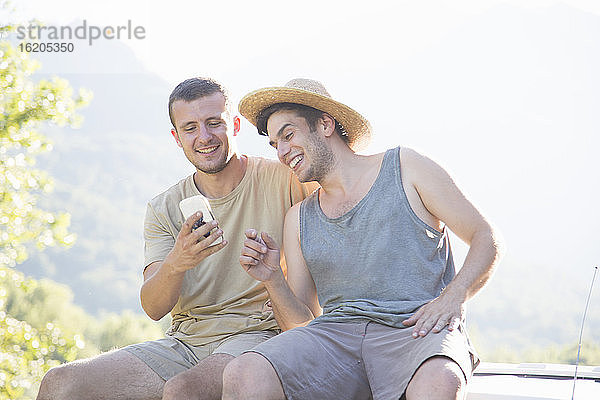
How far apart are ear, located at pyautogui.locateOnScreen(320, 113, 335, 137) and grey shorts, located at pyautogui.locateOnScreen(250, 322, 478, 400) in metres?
0.73

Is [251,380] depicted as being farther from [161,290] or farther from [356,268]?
[161,290]

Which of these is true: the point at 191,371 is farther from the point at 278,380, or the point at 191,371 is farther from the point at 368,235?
the point at 368,235

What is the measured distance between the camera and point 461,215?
2242 millimetres

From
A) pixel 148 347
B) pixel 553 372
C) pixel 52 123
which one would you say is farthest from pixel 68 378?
pixel 52 123

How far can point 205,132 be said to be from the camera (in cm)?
270

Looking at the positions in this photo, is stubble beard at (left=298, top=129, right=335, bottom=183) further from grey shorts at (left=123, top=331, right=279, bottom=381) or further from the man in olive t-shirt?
grey shorts at (left=123, top=331, right=279, bottom=381)

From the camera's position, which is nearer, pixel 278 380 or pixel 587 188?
pixel 278 380

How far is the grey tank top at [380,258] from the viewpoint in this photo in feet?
7.50

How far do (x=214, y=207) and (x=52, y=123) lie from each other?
3611 mm

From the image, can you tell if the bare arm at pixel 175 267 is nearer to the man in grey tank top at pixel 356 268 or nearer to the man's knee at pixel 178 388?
the man in grey tank top at pixel 356 268

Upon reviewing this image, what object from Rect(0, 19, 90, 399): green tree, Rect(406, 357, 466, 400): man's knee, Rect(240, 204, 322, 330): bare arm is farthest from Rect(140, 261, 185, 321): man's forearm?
Rect(0, 19, 90, 399): green tree

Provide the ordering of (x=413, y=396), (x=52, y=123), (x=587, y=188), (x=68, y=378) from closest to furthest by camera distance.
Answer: (x=413, y=396)
(x=68, y=378)
(x=52, y=123)
(x=587, y=188)

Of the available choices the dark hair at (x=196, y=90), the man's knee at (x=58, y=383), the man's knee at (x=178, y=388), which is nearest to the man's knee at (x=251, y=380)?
the man's knee at (x=178, y=388)

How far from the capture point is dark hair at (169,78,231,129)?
2752mm
